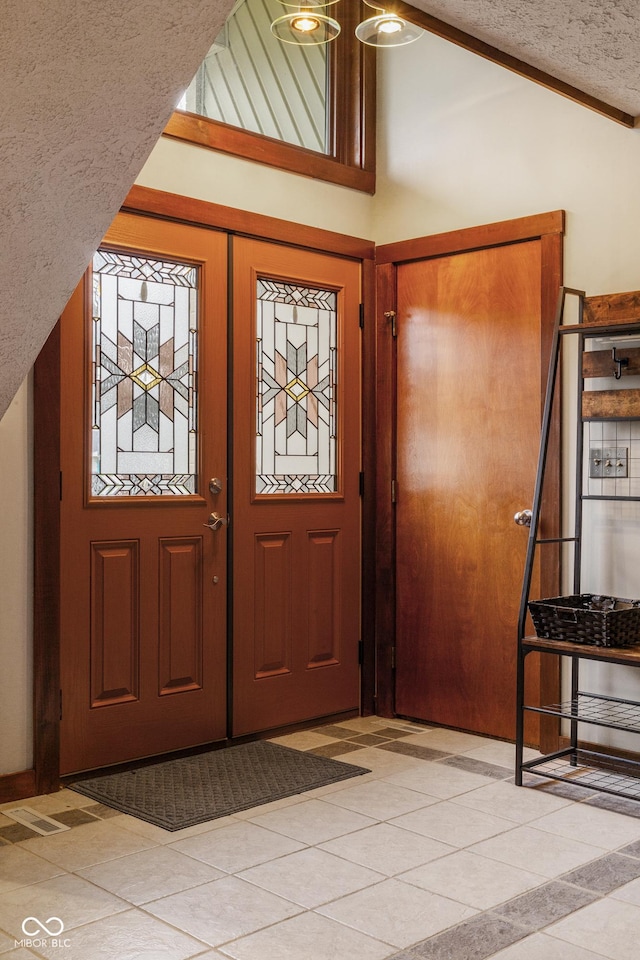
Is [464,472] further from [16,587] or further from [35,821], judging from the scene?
[35,821]

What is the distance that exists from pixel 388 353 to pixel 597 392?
43.5 inches

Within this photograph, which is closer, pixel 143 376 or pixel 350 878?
pixel 350 878

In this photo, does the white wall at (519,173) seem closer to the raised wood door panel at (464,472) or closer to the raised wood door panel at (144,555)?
the raised wood door panel at (464,472)

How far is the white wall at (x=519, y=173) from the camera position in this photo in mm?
3605

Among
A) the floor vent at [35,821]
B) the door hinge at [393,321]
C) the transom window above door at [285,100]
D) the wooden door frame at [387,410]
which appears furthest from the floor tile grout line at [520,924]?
the transom window above door at [285,100]

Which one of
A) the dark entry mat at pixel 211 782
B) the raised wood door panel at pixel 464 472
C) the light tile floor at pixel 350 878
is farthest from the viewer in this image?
the raised wood door panel at pixel 464 472

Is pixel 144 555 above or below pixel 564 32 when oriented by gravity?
below

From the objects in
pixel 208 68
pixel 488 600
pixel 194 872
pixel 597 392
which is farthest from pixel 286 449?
pixel 194 872

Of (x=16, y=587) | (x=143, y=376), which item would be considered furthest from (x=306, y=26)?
(x=16, y=587)

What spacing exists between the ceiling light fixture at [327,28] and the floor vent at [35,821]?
8.86ft

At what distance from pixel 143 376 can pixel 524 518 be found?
5.29ft

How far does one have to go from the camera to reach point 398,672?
14.3 feet

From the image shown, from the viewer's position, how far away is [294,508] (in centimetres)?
413

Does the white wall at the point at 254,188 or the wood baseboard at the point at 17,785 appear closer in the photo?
the wood baseboard at the point at 17,785
